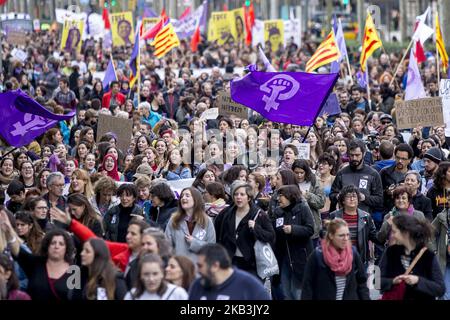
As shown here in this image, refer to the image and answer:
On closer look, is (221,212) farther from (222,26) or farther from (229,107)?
(222,26)

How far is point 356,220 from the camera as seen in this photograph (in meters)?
11.1

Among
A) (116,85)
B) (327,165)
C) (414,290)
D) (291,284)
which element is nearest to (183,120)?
(116,85)

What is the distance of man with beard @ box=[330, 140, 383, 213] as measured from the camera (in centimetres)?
1220

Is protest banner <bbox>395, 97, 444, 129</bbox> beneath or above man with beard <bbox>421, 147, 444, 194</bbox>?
above

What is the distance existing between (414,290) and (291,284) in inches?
86.2

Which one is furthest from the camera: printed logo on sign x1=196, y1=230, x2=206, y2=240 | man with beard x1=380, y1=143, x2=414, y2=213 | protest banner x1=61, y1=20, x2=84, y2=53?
protest banner x1=61, y1=20, x2=84, y2=53

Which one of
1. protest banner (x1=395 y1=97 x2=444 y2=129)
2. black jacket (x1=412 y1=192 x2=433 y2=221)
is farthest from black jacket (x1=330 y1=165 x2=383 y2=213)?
protest banner (x1=395 y1=97 x2=444 y2=129)

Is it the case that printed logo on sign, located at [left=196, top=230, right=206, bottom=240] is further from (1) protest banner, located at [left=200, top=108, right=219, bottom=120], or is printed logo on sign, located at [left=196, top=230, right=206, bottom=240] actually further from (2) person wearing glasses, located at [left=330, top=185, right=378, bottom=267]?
(1) protest banner, located at [left=200, top=108, right=219, bottom=120]

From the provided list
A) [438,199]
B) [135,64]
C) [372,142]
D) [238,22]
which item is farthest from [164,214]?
[238,22]

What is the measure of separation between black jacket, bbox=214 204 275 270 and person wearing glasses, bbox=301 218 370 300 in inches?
63.0

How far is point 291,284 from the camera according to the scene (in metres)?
10.9

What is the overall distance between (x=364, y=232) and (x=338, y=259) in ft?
7.23

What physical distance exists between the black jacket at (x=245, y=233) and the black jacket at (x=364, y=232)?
77cm

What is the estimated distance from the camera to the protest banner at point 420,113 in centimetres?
1628
